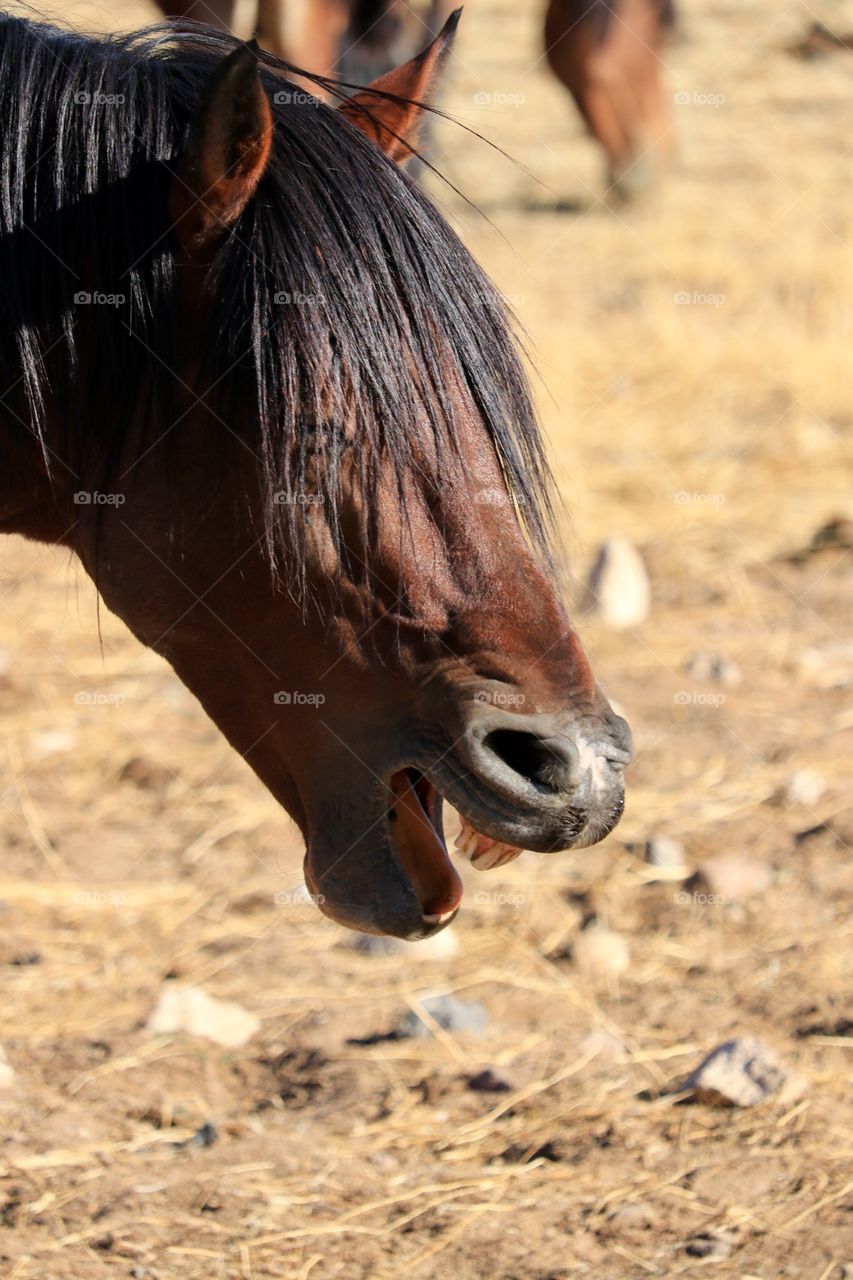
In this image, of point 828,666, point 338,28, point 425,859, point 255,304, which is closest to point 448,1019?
point 425,859

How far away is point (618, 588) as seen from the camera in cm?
481

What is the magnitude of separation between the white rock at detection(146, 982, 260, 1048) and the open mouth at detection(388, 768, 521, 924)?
3.65 feet

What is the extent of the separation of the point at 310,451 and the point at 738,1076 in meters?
1.50

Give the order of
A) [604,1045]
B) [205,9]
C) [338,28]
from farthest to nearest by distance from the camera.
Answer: [338,28] → [205,9] → [604,1045]

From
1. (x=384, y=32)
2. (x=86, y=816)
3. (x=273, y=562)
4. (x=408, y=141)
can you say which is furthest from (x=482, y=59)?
(x=273, y=562)

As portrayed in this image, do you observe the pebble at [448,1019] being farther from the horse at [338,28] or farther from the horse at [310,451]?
the horse at [338,28]

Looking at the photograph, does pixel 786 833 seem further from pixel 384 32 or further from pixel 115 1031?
pixel 384 32

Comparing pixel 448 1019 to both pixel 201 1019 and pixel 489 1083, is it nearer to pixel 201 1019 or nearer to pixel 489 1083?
pixel 489 1083

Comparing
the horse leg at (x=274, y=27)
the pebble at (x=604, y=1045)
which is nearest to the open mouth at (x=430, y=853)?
the pebble at (x=604, y=1045)

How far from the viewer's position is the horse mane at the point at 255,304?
173cm

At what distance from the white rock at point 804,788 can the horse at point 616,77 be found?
19.9ft

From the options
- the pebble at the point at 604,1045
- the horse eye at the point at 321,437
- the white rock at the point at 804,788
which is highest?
the horse eye at the point at 321,437

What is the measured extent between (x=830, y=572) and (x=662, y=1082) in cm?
284

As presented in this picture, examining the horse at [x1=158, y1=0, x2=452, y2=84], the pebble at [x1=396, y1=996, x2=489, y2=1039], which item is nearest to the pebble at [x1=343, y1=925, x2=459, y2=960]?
the pebble at [x1=396, y1=996, x2=489, y2=1039]
